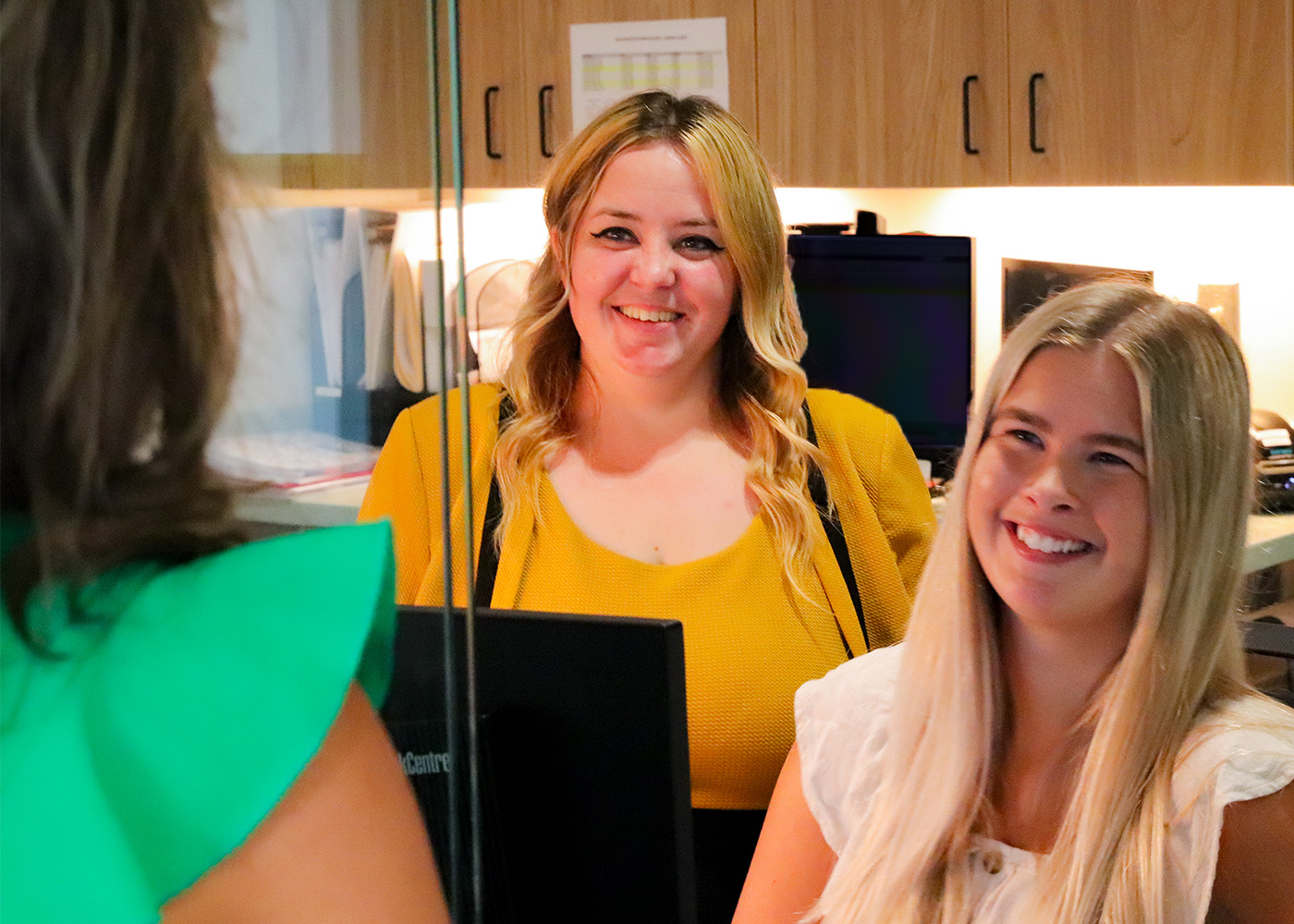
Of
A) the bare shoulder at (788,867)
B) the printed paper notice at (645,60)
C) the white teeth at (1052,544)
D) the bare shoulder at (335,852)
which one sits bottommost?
the bare shoulder at (788,867)

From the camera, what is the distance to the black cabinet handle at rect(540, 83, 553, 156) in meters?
3.37

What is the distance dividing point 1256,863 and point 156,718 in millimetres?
892

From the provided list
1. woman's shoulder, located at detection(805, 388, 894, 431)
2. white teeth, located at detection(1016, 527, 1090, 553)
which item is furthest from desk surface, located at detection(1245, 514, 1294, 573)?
white teeth, located at detection(1016, 527, 1090, 553)

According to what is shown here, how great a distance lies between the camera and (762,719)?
134 cm

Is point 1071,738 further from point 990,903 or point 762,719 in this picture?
point 762,719

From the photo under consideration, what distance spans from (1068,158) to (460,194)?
2787mm

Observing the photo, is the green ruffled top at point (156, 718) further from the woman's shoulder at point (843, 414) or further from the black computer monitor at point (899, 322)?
the black computer monitor at point (899, 322)

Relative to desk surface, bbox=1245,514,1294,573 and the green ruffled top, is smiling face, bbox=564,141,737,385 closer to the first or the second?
the green ruffled top

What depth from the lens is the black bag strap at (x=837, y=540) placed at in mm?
1379

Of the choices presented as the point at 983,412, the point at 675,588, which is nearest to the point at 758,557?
the point at 675,588

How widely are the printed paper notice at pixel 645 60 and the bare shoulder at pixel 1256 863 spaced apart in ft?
8.03

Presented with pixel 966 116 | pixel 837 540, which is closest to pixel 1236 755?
pixel 837 540

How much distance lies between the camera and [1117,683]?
1078mm

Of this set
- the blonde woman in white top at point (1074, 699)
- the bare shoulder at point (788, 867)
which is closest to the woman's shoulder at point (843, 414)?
the blonde woman in white top at point (1074, 699)
